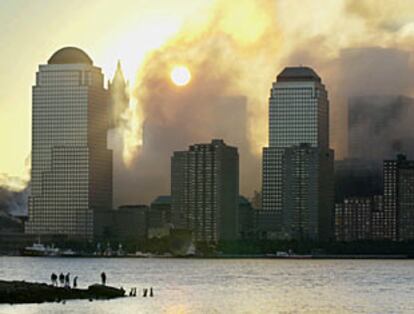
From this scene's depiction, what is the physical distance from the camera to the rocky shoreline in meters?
115

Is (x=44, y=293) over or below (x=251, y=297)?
over

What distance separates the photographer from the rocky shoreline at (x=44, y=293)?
115375 mm

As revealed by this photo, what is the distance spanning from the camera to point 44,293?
11981cm

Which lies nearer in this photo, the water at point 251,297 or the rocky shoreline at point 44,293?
the rocky shoreline at point 44,293

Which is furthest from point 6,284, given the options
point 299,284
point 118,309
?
point 299,284

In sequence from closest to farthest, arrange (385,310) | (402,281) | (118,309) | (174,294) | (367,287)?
(118,309)
(385,310)
(174,294)
(367,287)
(402,281)

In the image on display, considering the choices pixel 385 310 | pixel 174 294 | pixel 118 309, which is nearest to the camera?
pixel 118 309

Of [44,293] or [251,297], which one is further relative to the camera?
[251,297]

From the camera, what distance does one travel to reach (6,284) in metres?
130

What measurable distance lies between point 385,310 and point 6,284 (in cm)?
3575

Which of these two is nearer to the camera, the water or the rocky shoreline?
the rocky shoreline

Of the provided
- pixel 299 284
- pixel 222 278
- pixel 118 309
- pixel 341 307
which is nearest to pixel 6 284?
pixel 118 309

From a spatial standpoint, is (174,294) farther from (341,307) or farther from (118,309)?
(118,309)

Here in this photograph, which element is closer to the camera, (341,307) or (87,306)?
(87,306)
